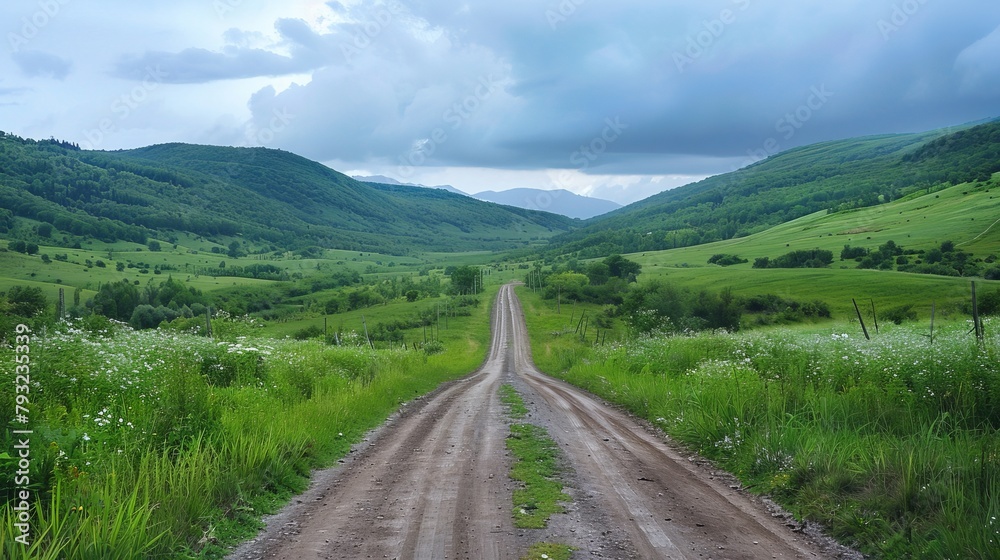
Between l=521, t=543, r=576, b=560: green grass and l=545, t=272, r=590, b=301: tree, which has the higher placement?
l=545, t=272, r=590, b=301: tree

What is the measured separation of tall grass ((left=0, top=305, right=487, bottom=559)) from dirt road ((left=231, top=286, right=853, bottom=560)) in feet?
2.00

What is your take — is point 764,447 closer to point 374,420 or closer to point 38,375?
point 374,420

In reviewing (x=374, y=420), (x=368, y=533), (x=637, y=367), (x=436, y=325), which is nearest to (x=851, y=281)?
(x=436, y=325)

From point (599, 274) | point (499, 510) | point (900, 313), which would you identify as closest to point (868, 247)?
point (599, 274)

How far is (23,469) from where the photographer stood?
6.13 m

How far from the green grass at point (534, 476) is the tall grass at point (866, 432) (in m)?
2.95

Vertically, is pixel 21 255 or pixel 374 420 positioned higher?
pixel 21 255

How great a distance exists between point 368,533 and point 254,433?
3.85 metres

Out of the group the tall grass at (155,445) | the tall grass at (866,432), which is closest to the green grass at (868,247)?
the tall grass at (866,432)

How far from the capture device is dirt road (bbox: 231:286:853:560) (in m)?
6.46

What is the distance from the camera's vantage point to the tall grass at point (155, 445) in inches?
234

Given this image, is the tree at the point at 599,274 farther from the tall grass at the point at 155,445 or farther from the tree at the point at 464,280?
the tall grass at the point at 155,445

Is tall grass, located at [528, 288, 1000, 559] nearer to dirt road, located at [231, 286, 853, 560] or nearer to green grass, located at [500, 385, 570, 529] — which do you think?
dirt road, located at [231, 286, 853, 560]

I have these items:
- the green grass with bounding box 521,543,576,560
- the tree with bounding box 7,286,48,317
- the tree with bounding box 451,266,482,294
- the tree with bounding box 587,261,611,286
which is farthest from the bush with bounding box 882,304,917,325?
the tree with bounding box 451,266,482,294
